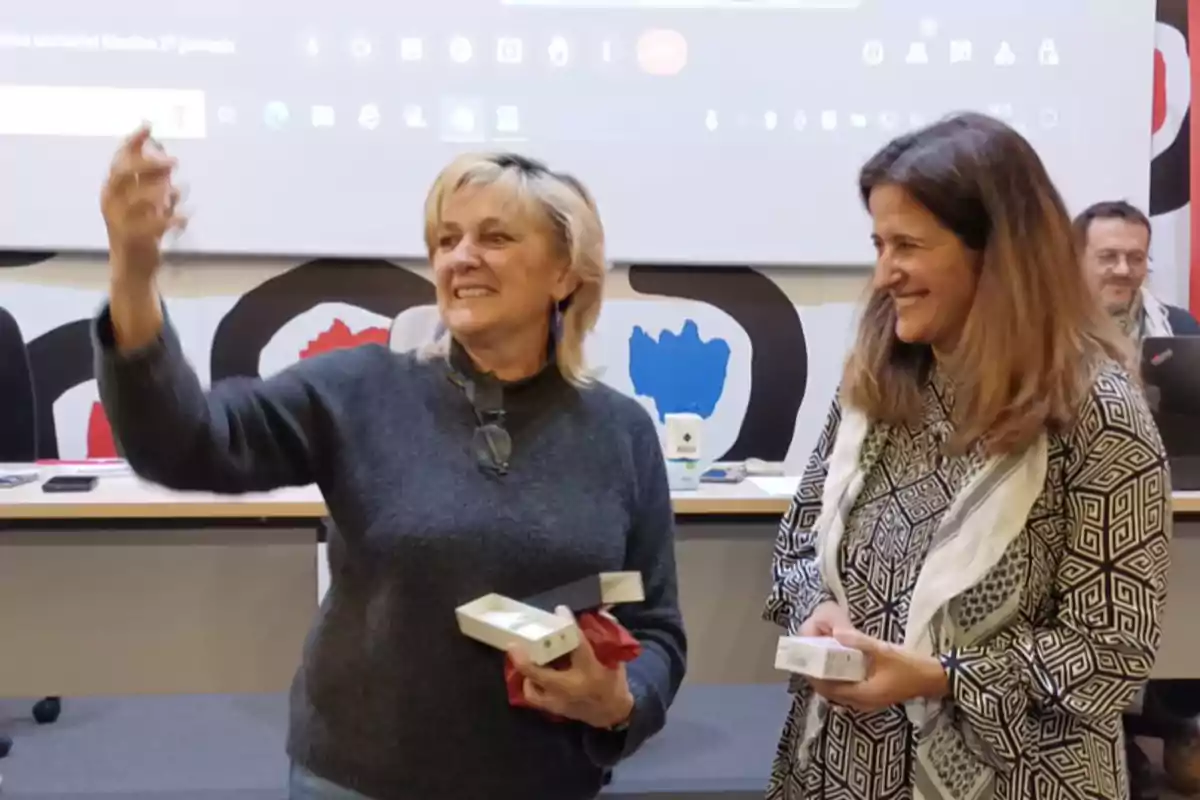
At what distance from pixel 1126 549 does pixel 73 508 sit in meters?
1.71

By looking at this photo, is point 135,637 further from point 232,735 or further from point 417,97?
point 417,97

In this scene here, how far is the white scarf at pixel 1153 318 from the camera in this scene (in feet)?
9.73

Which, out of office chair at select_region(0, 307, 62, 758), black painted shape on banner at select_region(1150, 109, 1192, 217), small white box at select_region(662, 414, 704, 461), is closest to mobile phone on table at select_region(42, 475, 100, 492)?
office chair at select_region(0, 307, 62, 758)

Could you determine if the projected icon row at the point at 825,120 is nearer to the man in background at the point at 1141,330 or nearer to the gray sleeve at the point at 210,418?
the man in background at the point at 1141,330

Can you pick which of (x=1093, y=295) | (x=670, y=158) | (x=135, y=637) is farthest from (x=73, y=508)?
(x=670, y=158)

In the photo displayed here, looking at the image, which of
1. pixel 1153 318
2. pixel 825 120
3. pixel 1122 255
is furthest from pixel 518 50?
pixel 1153 318

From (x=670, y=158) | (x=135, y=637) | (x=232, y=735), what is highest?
(x=670, y=158)

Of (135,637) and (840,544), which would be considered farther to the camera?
(135,637)

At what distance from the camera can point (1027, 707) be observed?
1.13m

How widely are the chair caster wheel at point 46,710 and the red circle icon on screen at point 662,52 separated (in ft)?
8.48

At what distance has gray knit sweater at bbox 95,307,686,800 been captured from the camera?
1.03 meters

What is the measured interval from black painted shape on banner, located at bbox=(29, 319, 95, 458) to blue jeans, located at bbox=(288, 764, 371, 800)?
2643 millimetres

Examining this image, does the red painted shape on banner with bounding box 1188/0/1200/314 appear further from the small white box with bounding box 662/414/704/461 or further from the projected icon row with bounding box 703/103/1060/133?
the small white box with bounding box 662/414/704/461

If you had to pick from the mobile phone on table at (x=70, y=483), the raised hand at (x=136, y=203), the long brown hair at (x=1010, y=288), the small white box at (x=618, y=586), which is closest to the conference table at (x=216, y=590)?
the mobile phone on table at (x=70, y=483)
